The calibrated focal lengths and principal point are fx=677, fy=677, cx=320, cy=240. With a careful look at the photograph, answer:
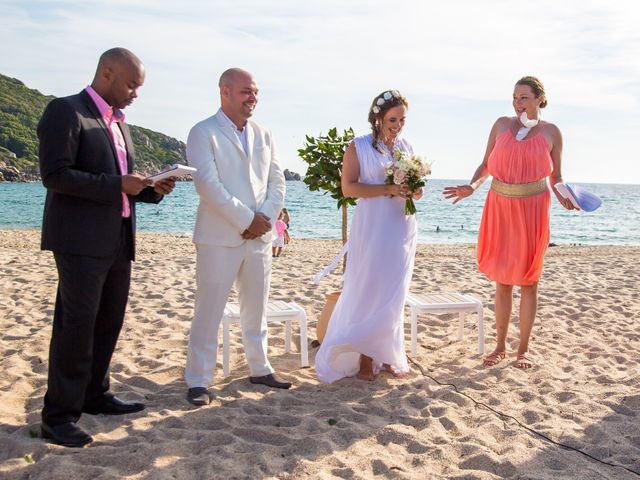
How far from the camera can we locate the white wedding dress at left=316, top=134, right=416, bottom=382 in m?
5.11

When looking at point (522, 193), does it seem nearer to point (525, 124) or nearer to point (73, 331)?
point (525, 124)

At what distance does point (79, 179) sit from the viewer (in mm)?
3553

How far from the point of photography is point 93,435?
3951 mm

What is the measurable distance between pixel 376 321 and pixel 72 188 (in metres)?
2.49

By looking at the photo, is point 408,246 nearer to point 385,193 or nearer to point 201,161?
point 385,193

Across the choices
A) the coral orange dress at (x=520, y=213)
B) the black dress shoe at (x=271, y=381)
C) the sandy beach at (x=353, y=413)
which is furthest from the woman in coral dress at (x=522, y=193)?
the black dress shoe at (x=271, y=381)

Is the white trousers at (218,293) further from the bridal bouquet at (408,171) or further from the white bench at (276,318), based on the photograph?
the bridal bouquet at (408,171)

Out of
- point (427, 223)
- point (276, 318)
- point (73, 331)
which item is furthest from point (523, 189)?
point (427, 223)

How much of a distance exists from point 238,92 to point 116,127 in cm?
94

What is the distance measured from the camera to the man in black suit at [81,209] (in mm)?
3559

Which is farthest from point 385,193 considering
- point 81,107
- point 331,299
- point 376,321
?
point 81,107

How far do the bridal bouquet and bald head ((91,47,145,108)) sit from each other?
1898mm

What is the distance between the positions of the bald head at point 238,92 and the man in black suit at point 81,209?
0.91 m

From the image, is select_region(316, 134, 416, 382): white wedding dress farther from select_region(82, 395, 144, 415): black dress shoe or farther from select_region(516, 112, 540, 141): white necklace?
select_region(82, 395, 144, 415): black dress shoe
